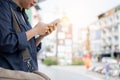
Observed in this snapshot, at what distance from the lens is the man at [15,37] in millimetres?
1810

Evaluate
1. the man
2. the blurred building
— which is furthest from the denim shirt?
the blurred building

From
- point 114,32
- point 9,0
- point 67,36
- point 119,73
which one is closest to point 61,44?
Result: point 67,36

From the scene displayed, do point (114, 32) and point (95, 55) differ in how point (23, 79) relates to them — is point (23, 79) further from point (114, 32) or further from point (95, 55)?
point (95, 55)

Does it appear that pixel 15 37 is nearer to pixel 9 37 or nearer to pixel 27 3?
pixel 9 37

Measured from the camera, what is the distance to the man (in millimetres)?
1810

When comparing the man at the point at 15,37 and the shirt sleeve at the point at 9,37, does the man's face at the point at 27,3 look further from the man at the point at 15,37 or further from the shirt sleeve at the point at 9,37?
the shirt sleeve at the point at 9,37

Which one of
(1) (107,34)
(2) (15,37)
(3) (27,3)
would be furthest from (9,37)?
(1) (107,34)

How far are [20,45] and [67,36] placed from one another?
2514 cm

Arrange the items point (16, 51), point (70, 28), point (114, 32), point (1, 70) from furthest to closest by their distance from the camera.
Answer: point (114, 32)
point (70, 28)
point (16, 51)
point (1, 70)

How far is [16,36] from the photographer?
6.00 ft

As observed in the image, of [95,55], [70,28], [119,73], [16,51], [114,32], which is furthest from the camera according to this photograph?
[95,55]

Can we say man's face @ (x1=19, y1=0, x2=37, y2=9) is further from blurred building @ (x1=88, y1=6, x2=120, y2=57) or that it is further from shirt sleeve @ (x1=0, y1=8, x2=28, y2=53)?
blurred building @ (x1=88, y1=6, x2=120, y2=57)

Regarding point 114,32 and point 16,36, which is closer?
point 16,36

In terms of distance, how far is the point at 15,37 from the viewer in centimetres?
182
